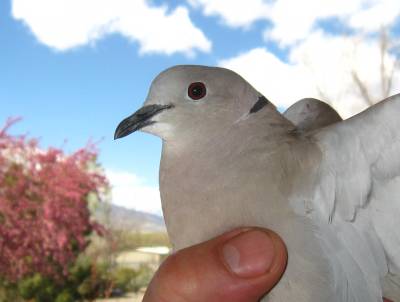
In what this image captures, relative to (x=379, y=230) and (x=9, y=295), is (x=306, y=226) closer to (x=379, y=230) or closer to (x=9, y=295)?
(x=379, y=230)

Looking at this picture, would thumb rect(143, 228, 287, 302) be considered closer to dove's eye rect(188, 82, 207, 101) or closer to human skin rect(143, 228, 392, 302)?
human skin rect(143, 228, 392, 302)

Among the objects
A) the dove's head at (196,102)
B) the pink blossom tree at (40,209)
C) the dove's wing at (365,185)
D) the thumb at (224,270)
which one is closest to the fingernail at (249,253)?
the thumb at (224,270)

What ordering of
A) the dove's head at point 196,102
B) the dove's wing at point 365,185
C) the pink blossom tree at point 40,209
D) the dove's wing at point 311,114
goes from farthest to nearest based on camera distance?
1. the pink blossom tree at point 40,209
2. the dove's wing at point 311,114
3. the dove's head at point 196,102
4. the dove's wing at point 365,185

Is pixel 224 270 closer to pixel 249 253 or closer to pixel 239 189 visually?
pixel 249 253

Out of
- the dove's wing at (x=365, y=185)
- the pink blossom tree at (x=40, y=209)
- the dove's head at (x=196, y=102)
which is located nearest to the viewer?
the dove's wing at (x=365, y=185)

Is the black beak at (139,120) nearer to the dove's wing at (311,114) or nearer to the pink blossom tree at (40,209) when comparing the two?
the dove's wing at (311,114)

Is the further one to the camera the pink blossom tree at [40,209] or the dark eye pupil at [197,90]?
the pink blossom tree at [40,209]
